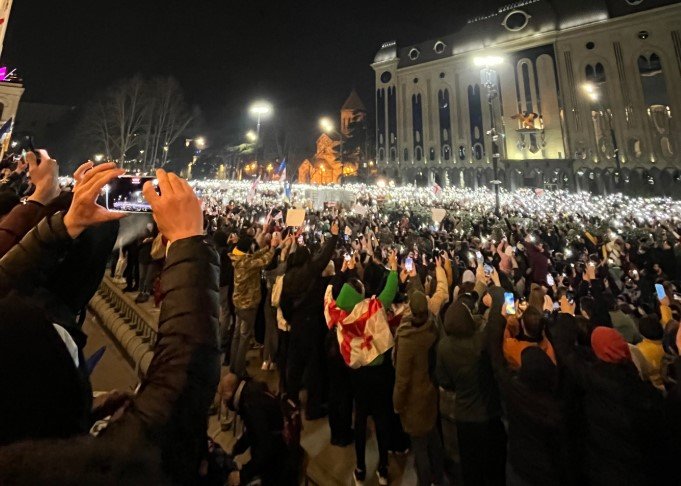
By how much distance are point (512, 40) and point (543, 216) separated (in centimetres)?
3808

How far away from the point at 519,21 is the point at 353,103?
120 feet

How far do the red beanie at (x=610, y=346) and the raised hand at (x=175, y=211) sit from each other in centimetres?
314

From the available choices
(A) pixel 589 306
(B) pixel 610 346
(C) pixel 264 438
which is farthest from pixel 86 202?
(A) pixel 589 306

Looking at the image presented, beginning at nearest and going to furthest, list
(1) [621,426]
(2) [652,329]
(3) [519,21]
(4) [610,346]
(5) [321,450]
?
1. (1) [621,426]
2. (4) [610,346]
3. (2) [652,329]
4. (5) [321,450]
5. (3) [519,21]

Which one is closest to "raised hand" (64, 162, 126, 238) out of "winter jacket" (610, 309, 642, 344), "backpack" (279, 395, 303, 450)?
"backpack" (279, 395, 303, 450)

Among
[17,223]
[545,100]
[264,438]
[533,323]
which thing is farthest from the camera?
[545,100]

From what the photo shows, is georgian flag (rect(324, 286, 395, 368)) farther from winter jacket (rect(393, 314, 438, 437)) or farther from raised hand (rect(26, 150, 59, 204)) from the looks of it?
raised hand (rect(26, 150, 59, 204))

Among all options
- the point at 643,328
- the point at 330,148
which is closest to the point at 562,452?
the point at 643,328

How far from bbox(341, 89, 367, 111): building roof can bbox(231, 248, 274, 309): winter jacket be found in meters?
75.3

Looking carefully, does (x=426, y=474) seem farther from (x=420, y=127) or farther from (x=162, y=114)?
(x=420, y=127)

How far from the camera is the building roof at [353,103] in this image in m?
74.8

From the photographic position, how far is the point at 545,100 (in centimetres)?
4306

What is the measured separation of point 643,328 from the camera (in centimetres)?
360

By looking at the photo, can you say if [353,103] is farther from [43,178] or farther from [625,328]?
[43,178]
